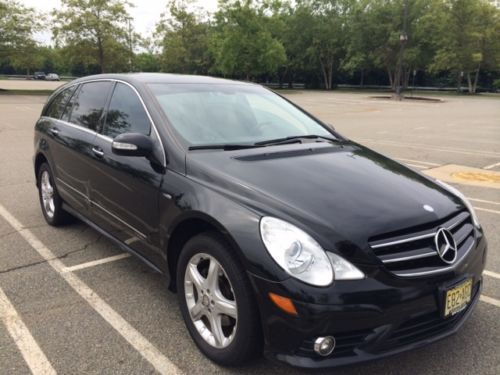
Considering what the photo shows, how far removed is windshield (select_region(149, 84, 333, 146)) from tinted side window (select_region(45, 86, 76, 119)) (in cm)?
175

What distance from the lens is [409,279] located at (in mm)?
2285

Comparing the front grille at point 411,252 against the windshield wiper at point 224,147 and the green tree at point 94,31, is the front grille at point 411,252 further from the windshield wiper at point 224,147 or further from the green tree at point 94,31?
the green tree at point 94,31

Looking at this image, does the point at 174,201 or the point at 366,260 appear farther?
the point at 174,201

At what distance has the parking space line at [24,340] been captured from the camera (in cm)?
267

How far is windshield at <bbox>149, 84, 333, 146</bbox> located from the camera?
332 cm

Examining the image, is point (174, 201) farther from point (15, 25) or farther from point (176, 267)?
point (15, 25)

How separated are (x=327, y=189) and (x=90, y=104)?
2632 millimetres

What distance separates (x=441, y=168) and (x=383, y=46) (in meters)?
45.8

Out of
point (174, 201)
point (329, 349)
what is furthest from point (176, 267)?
point (329, 349)

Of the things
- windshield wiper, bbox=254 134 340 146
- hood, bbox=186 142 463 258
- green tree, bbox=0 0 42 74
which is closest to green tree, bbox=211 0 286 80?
green tree, bbox=0 0 42 74

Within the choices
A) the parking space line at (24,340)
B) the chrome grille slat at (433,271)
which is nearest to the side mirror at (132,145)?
the parking space line at (24,340)

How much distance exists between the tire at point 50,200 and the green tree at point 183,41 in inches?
1874

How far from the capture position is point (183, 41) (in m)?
53.7

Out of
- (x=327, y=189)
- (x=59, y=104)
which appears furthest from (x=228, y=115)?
(x=59, y=104)
